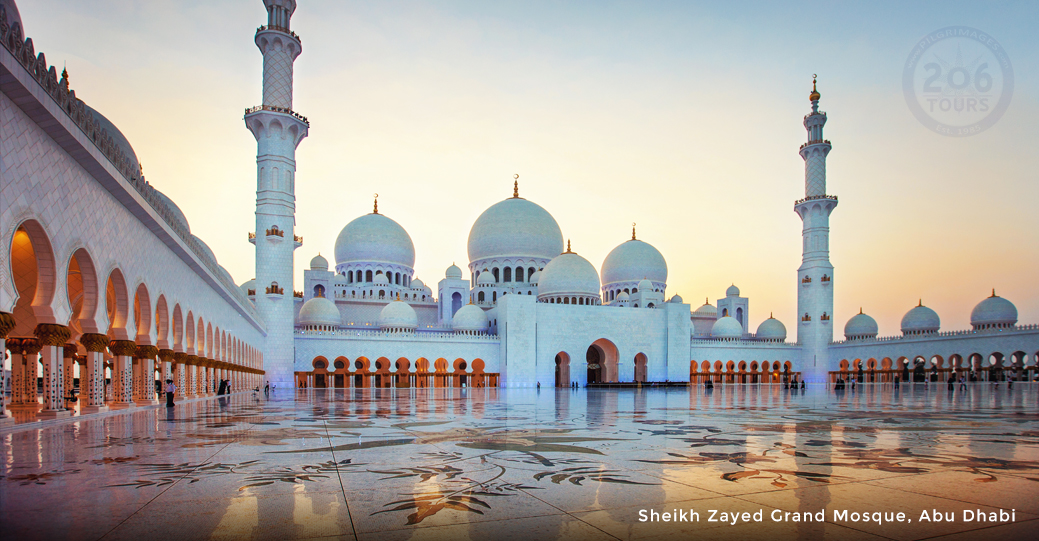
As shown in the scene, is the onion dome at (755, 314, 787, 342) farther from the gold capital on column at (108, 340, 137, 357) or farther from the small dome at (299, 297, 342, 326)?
the gold capital on column at (108, 340, 137, 357)

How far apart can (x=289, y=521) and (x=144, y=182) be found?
34.5 feet

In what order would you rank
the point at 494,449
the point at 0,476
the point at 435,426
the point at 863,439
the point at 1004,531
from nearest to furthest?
the point at 1004,531 < the point at 0,476 < the point at 494,449 < the point at 863,439 < the point at 435,426

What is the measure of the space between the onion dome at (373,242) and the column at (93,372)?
97.4ft

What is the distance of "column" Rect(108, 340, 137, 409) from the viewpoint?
1137cm

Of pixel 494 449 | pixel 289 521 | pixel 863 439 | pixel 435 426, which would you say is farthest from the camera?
pixel 435 426

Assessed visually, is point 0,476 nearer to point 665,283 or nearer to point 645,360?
point 645,360

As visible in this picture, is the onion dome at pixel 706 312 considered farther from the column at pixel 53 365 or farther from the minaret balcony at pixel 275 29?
the column at pixel 53 365

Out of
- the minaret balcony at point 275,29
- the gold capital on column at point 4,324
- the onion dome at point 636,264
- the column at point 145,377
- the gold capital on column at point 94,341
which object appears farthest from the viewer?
the onion dome at point 636,264

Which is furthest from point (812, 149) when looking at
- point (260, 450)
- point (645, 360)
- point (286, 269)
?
point (260, 450)

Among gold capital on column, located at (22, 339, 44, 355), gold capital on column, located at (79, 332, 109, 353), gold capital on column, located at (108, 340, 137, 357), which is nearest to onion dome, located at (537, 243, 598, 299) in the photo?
gold capital on column, located at (108, 340, 137, 357)

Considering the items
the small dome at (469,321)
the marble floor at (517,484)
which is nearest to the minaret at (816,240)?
the small dome at (469,321)

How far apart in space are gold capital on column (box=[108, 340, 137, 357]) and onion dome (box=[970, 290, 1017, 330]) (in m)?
40.9

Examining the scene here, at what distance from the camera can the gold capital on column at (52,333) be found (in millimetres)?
8430

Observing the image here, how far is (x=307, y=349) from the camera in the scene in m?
32.4
